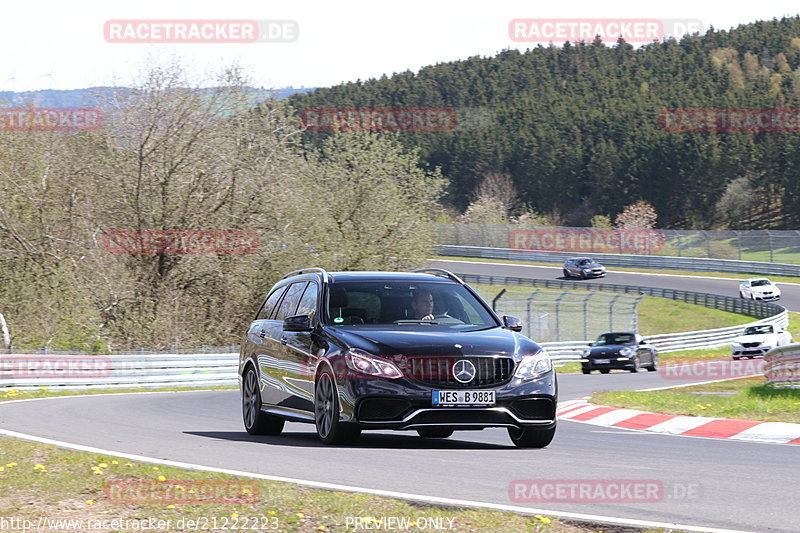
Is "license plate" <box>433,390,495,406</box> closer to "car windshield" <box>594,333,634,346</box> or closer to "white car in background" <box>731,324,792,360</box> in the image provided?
"car windshield" <box>594,333,634,346</box>

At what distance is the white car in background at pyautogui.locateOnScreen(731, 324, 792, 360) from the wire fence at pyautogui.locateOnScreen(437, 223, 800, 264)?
2700 centimetres

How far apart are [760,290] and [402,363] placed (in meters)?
53.5

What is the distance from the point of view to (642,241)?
82.1 metres

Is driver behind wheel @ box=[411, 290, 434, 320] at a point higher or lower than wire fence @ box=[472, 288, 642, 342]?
higher

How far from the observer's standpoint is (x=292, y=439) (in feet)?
38.6

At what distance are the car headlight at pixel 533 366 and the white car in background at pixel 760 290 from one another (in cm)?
5230

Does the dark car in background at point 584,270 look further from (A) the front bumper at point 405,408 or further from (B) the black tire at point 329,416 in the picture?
(A) the front bumper at point 405,408

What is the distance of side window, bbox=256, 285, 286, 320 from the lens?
1278 cm

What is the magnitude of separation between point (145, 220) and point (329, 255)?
7.07 meters

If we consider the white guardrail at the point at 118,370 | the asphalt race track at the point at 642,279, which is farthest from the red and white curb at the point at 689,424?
the asphalt race track at the point at 642,279

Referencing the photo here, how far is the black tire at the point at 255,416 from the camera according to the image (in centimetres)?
1222

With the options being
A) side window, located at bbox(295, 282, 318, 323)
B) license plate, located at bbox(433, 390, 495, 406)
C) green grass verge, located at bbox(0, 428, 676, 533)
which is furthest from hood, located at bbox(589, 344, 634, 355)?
green grass verge, located at bbox(0, 428, 676, 533)

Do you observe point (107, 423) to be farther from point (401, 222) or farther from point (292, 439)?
point (401, 222)

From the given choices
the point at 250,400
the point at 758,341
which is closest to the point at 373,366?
the point at 250,400
